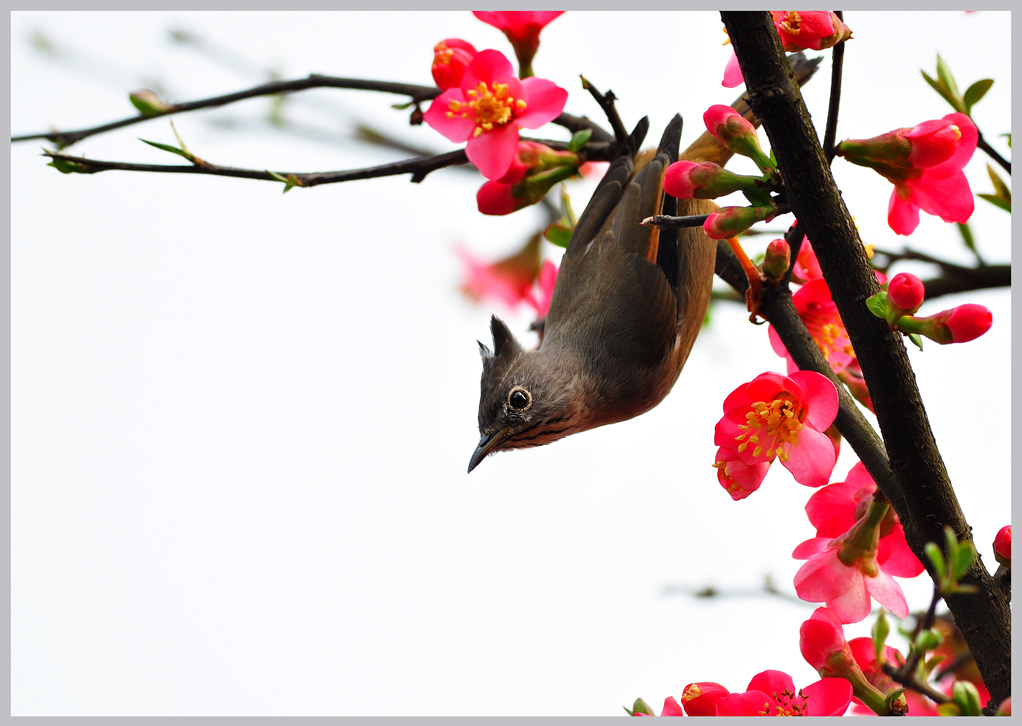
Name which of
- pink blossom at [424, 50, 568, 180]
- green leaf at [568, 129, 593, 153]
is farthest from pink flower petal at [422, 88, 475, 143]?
green leaf at [568, 129, 593, 153]

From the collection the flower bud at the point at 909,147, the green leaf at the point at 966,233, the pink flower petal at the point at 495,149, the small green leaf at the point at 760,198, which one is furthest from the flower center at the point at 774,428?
the green leaf at the point at 966,233

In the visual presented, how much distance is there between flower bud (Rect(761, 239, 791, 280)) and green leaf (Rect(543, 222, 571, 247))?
826 millimetres

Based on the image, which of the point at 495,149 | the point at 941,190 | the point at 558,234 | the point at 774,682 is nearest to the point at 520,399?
the point at 558,234

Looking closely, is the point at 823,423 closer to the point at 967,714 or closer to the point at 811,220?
the point at 811,220

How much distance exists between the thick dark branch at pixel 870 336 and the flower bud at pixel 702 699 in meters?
0.48

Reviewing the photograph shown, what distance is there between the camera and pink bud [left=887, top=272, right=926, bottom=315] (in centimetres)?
143

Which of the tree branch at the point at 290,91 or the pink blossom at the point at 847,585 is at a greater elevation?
the tree branch at the point at 290,91

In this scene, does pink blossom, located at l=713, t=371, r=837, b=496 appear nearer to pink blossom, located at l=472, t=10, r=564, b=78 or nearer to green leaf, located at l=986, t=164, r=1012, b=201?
green leaf, located at l=986, t=164, r=1012, b=201

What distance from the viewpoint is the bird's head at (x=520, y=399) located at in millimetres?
2947

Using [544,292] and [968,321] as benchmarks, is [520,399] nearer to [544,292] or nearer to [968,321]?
[544,292]

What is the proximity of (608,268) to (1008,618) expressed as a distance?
2.02 metres

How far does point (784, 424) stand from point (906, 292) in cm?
37

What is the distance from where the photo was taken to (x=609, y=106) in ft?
7.77

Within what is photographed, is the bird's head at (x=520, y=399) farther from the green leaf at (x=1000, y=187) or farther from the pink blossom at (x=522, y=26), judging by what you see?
the green leaf at (x=1000, y=187)
